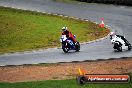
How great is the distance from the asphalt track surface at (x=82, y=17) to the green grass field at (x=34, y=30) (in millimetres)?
1943

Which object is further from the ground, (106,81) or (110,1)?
(106,81)

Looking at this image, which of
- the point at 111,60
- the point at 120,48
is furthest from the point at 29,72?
the point at 120,48

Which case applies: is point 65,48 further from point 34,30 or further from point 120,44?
point 34,30

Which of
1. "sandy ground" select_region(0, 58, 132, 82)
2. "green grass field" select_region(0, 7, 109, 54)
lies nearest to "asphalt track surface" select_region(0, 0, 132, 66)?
"sandy ground" select_region(0, 58, 132, 82)

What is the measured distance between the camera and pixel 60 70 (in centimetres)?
2297

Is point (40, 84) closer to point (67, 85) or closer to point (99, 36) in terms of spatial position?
point (67, 85)

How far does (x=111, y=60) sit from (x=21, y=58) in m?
6.24

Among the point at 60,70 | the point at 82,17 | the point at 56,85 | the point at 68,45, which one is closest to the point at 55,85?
the point at 56,85

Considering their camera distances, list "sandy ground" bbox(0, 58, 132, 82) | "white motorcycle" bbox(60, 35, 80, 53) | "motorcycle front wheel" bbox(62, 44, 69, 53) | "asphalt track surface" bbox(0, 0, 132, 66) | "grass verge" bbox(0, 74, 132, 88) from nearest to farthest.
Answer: "grass verge" bbox(0, 74, 132, 88) < "sandy ground" bbox(0, 58, 132, 82) < "asphalt track surface" bbox(0, 0, 132, 66) < "white motorcycle" bbox(60, 35, 80, 53) < "motorcycle front wheel" bbox(62, 44, 69, 53)

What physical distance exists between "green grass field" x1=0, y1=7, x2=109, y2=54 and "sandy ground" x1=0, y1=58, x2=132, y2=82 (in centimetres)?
630

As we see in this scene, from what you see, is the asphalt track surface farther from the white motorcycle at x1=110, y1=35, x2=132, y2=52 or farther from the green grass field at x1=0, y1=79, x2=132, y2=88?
the green grass field at x1=0, y1=79, x2=132, y2=88

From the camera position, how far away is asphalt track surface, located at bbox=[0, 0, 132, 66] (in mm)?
26203

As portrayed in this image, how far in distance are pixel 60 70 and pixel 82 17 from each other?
19786 millimetres

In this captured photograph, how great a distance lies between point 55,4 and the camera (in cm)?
4897
